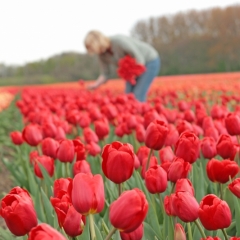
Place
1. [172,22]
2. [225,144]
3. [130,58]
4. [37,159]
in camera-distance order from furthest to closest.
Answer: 1. [172,22]
2. [130,58]
3. [37,159]
4. [225,144]

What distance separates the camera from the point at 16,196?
127cm

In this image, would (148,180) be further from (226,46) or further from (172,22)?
(172,22)

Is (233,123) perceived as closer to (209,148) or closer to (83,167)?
(209,148)

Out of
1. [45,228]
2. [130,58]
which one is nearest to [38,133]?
[45,228]

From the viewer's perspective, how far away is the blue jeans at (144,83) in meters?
7.47

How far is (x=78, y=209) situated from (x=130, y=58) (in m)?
5.30

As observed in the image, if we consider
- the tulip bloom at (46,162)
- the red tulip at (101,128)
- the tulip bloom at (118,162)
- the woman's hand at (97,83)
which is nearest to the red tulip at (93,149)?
the red tulip at (101,128)

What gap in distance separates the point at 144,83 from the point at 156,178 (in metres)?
5.98

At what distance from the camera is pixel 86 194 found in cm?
123

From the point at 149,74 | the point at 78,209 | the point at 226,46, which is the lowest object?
the point at 226,46

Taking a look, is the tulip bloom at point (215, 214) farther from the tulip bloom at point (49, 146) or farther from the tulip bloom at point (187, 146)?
the tulip bloom at point (49, 146)

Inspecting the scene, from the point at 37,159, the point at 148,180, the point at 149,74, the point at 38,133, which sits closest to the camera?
the point at 148,180

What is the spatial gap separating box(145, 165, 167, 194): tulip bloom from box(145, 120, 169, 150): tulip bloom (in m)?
0.42

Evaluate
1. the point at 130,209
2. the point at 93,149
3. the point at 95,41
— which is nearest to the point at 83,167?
the point at 93,149
